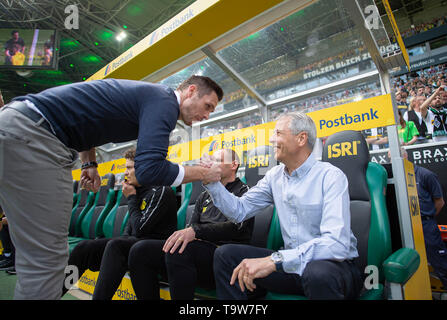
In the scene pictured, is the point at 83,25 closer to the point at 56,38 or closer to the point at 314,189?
the point at 56,38

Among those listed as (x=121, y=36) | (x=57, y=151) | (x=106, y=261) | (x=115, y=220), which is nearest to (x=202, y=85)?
(x=57, y=151)

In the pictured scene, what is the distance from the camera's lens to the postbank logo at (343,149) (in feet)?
4.96

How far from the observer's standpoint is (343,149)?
1.55 meters

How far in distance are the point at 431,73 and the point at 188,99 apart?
9605 mm

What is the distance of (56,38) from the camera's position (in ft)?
26.4

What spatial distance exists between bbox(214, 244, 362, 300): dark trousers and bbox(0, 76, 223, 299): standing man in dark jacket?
1.31 feet

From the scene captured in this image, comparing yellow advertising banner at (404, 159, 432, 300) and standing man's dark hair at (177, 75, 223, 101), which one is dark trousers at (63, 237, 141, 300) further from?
yellow advertising banner at (404, 159, 432, 300)

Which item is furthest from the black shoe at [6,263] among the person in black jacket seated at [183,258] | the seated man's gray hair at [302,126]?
the seated man's gray hair at [302,126]

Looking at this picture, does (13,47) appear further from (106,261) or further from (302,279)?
(302,279)

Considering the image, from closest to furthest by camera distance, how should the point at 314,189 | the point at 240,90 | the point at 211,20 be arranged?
the point at 314,189
the point at 211,20
the point at 240,90

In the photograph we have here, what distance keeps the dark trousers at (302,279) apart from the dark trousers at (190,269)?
0.29 m

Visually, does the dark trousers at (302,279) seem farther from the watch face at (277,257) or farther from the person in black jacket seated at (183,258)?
the person in black jacket seated at (183,258)

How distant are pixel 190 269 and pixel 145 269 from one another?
13.2 inches

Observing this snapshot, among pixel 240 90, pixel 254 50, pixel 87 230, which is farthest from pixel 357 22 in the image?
pixel 87 230
